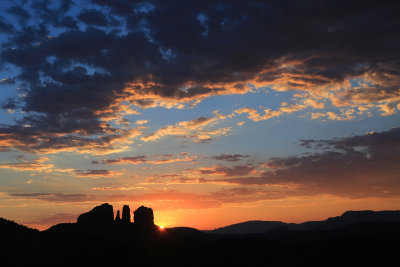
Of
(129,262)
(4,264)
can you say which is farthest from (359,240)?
(4,264)

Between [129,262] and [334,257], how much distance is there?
98.9 metres

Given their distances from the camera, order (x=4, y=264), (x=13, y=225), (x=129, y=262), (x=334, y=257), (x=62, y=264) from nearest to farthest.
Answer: (x=4, y=264) → (x=62, y=264) → (x=13, y=225) → (x=129, y=262) → (x=334, y=257)

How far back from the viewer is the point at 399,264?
152 meters

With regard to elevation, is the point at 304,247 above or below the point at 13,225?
below

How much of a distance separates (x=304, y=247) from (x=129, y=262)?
96086mm

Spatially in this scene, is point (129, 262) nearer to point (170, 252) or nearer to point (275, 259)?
point (170, 252)

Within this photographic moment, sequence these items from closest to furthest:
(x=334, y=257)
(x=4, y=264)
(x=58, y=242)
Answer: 1. (x=4, y=264)
2. (x=58, y=242)
3. (x=334, y=257)

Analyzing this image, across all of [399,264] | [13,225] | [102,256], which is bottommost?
[399,264]

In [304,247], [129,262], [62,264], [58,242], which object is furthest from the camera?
[304,247]

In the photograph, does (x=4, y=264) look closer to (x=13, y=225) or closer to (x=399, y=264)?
(x=13, y=225)

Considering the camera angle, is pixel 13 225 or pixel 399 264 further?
pixel 399 264

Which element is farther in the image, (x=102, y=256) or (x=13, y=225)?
(x=102, y=256)

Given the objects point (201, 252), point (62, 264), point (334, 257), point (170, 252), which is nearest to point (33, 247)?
point (62, 264)

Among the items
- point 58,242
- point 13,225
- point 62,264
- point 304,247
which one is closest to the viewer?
point 62,264
